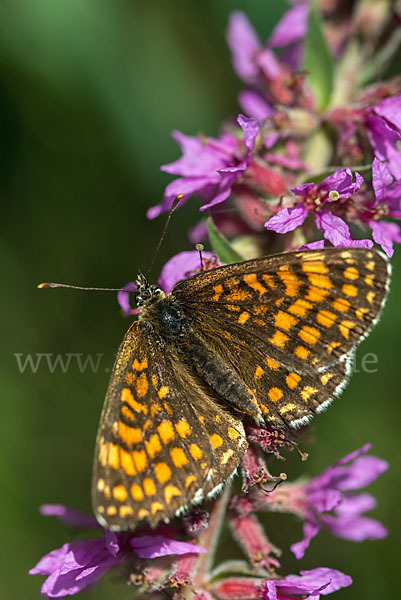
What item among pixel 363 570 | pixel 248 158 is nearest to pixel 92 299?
pixel 248 158

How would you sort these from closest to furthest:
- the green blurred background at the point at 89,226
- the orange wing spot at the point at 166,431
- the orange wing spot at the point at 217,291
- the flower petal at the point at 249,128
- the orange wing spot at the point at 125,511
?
the orange wing spot at the point at 125,511 → the orange wing spot at the point at 166,431 → the flower petal at the point at 249,128 → the orange wing spot at the point at 217,291 → the green blurred background at the point at 89,226

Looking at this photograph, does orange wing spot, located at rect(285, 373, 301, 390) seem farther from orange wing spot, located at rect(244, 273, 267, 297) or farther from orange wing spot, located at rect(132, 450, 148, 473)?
orange wing spot, located at rect(132, 450, 148, 473)

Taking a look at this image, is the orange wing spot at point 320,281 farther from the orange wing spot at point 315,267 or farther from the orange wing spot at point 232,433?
the orange wing spot at point 232,433

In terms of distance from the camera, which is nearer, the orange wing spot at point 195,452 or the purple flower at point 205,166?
the orange wing spot at point 195,452

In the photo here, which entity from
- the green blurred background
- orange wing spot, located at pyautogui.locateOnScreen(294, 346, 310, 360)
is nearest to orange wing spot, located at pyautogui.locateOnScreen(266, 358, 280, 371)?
orange wing spot, located at pyautogui.locateOnScreen(294, 346, 310, 360)

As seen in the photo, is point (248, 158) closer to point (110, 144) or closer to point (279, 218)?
point (279, 218)

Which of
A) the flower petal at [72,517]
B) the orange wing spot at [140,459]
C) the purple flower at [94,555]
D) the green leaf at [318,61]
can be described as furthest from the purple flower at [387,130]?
the flower petal at [72,517]
